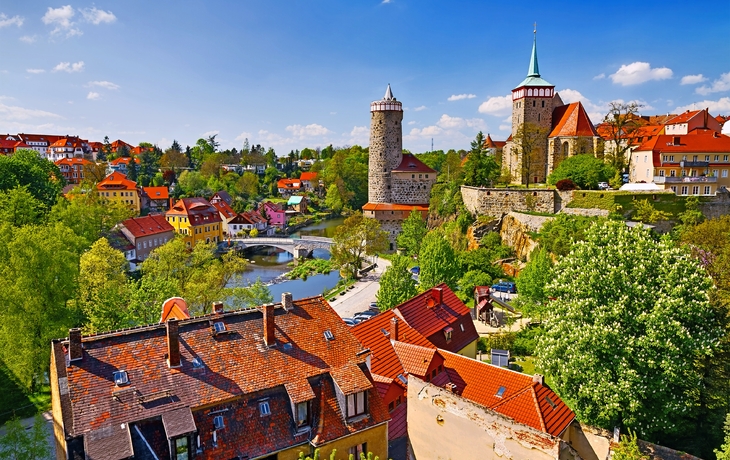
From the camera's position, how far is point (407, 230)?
165 feet

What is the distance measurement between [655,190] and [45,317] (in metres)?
38.3

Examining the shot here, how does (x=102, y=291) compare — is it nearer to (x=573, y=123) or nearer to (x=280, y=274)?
(x=280, y=274)

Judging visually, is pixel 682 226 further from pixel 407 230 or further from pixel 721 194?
pixel 407 230

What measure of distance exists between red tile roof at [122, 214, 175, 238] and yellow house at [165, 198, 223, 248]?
2.00 meters

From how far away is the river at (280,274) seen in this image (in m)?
45.1

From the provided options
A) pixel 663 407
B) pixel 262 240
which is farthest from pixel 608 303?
pixel 262 240

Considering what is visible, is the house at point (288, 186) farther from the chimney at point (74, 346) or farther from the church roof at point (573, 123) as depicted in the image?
the chimney at point (74, 346)

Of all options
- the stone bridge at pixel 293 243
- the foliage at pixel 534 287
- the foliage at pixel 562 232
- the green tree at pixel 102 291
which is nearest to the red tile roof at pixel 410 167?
the stone bridge at pixel 293 243

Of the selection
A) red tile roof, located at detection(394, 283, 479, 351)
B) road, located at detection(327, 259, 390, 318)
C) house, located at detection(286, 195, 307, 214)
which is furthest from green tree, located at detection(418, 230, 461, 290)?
house, located at detection(286, 195, 307, 214)

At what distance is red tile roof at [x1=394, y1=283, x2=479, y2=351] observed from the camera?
2230 centimetres

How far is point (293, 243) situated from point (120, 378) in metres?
47.5

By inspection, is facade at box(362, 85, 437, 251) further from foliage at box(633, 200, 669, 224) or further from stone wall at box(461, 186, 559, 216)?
foliage at box(633, 200, 669, 224)

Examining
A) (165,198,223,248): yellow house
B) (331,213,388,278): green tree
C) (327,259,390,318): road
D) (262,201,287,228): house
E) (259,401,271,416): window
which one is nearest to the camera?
(259,401,271,416): window

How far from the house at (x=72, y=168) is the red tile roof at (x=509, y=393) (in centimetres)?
8992
